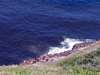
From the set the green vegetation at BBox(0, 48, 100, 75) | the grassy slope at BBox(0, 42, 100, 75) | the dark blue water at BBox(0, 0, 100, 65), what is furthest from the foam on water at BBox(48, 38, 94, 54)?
the green vegetation at BBox(0, 48, 100, 75)

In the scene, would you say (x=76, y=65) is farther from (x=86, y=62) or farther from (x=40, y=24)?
(x=40, y=24)

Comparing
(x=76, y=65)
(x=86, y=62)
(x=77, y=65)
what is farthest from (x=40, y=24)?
(x=76, y=65)

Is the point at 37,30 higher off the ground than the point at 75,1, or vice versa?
the point at 75,1

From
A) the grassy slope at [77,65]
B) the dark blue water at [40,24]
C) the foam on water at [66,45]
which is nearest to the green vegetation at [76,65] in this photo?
the grassy slope at [77,65]

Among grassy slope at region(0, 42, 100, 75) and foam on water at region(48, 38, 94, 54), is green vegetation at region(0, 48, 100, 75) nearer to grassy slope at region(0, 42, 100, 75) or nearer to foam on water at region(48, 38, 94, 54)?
grassy slope at region(0, 42, 100, 75)

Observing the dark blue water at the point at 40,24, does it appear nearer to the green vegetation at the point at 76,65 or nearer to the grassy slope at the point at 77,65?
the grassy slope at the point at 77,65

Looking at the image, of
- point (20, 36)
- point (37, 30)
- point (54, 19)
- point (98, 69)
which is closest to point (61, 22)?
point (54, 19)

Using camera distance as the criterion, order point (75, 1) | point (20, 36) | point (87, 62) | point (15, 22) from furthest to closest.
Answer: point (75, 1)
point (15, 22)
point (20, 36)
point (87, 62)

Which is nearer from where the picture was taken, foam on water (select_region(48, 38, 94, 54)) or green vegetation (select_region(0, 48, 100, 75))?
green vegetation (select_region(0, 48, 100, 75))

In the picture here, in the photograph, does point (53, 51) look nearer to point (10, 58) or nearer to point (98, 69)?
point (10, 58)
